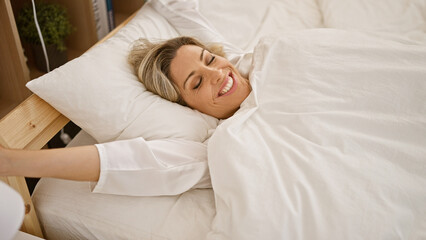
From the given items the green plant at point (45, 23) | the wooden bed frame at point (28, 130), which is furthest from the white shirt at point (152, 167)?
A: the green plant at point (45, 23)

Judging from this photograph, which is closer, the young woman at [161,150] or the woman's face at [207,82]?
the young woman at [161,150]

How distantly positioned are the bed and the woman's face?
55 millimetres

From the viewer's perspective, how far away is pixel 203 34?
1.40 m

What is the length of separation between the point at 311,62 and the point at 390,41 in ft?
0.89

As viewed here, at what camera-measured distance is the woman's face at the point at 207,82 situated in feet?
3.69

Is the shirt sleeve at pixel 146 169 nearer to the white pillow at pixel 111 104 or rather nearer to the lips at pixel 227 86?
the white pillow at pixel 111 104

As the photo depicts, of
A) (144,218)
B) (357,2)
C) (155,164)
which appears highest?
(357,2)

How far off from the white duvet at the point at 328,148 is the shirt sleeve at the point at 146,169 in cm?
8

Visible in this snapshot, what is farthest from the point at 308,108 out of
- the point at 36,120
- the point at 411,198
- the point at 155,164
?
the point at 36,120

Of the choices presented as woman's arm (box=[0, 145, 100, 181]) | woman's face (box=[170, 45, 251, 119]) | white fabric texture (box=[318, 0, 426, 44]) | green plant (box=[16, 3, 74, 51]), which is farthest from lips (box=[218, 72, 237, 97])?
green plant (box=[16, 3, 74, 51])

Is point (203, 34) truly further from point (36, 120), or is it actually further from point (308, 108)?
point (36, 120)

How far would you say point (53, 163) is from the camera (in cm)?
82

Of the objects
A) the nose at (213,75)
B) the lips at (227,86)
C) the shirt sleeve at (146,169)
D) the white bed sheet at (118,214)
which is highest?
the nose at (213,75)

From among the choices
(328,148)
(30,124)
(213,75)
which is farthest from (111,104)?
(328,148)
